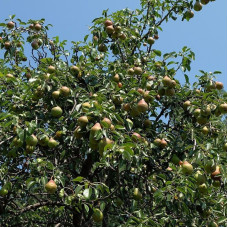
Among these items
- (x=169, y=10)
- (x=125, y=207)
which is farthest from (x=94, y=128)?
(x=169, y=10)

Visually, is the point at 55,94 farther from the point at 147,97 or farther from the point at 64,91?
A: the point at 147,97

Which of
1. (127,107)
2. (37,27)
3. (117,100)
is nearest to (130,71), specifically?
(117,100)

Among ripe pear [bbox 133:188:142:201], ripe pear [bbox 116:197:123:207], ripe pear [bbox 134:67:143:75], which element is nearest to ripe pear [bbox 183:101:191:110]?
ripe pear [bbox 134:67:143:75]

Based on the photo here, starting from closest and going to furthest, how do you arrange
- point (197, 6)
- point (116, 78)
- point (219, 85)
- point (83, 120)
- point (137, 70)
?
point (83, 120)
point (219, 85)
point (116, 78)
point (137, 70)
point (197, 6)

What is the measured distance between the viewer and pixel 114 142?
8.86 feet

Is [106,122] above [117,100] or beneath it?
beneath

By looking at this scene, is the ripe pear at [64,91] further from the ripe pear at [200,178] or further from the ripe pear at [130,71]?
the ripe pear at [200,178]

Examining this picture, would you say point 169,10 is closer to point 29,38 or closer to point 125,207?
point 29,38

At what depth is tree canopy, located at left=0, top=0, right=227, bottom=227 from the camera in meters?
3.02

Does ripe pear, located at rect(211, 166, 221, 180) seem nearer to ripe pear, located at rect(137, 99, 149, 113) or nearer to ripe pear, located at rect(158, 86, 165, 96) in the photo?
ripe pear, located at rect(137, 99, 149, 113)

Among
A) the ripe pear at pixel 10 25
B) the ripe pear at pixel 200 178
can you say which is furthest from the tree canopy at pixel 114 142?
the ripe pear at pixel 10 25

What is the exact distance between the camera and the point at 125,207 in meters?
3.88

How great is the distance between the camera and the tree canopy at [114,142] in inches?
119

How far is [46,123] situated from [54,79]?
1.84 feet
